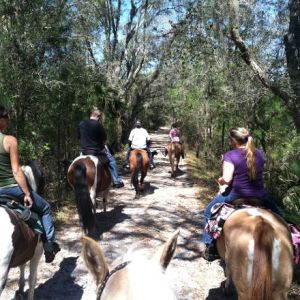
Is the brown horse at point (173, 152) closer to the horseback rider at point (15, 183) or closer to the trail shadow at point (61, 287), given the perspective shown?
the trail shadow at point (61, 287)

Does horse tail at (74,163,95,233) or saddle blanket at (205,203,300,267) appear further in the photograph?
horse tail at (74,163,95,233)

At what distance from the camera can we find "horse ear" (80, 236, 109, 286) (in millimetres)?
2004

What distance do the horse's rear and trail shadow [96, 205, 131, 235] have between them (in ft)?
14.7

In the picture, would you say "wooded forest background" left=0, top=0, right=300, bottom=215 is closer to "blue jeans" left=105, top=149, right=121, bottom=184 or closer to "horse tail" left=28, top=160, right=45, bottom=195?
"blue jeans" left=105, top=149, right=121, bottom=184

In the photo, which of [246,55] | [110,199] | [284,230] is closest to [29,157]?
[110,199]

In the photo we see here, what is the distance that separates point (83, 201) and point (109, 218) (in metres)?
2.06

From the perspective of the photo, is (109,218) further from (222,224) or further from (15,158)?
(15,158)

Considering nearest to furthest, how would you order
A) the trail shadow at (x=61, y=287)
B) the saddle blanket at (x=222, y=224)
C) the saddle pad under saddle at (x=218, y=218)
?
the saddle blanket at (x=222, y=224) < the saddle pad under saddle at (x=218, y=218) < the trail shadow at (x=61, y=287)

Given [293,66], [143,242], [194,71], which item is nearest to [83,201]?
[143,242]

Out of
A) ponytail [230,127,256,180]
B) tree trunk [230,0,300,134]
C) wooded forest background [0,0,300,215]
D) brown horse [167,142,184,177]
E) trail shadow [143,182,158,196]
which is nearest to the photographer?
ponytail [230,127,256,180]

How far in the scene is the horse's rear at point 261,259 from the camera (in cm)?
366

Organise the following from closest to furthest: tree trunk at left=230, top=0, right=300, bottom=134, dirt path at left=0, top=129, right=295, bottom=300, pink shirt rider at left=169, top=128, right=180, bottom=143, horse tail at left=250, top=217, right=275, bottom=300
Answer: horse tail at left=250, top=217, right=275, bottom=300 < dirt path at left=0, top=129, right=295, bottom=300 < tree trunk at left=230, top=0, right=300, bottom=134 < pink shirt rider at left=169, top=128, right=180, bottom=143

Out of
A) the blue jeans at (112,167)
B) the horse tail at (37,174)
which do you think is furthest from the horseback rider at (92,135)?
the horse tail at (37,174)

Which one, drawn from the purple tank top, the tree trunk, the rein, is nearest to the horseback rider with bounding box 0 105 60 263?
the purple tank top
